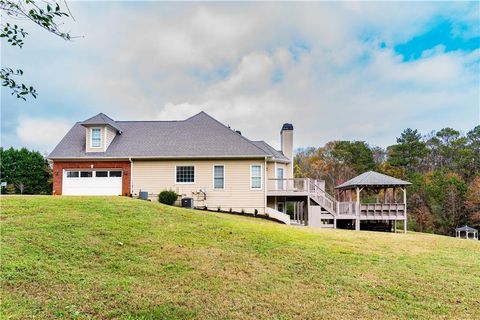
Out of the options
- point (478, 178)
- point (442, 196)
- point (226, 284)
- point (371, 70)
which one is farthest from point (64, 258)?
point (478, 178)

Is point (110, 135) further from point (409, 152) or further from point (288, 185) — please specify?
point (409, 152)

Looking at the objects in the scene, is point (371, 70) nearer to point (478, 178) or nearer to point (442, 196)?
point (442, 196)

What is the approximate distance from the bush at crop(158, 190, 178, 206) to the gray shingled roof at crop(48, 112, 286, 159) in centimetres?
219

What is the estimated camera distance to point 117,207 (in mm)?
11383

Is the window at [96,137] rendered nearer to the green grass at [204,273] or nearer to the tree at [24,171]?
the green grass at [204,273]

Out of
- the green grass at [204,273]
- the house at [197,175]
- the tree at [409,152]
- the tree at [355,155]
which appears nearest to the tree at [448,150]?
the tree at [409,152]

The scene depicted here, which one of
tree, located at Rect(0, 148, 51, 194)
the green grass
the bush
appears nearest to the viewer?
the green grass

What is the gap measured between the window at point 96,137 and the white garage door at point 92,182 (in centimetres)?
160

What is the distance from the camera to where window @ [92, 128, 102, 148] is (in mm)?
19188

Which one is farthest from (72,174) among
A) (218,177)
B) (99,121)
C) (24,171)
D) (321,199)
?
(24,171)

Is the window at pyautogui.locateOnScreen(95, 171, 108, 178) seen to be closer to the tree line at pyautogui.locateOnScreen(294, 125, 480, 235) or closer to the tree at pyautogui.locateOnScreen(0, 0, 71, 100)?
the tree at pyautogui.locateOnScreen(0, 0, 71, 100)

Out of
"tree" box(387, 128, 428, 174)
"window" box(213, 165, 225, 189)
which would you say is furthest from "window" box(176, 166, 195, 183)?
"tree" box(387, 128, 428, 174)

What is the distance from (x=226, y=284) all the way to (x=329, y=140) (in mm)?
45174

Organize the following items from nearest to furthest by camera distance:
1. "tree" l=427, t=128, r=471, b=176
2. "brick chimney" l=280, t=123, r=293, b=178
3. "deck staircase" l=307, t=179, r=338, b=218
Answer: "deck staircase" l=307, t=179, r=338, b=218
"brick chimney" l=280, t=123, r=293, b=178
"tree" l=427, t=128, r=471, b=176
